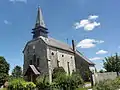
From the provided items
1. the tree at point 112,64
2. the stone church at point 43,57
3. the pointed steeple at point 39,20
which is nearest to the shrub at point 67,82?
the stone church at point 43,57

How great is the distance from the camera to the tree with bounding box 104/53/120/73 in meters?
55.4

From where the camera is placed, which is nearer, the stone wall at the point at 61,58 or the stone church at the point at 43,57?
the stone church at the point at 43,57

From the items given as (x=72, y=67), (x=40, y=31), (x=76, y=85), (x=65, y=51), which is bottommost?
(x=76, y=85)

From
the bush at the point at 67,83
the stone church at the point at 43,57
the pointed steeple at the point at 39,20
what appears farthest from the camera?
the pointed steeple at the point at 39,20

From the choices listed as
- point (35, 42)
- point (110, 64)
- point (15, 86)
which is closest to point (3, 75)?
point (35, 42)

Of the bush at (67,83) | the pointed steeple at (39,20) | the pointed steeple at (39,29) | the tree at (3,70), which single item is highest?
the pointed steeple at (39,20)

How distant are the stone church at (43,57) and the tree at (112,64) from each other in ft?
30.0

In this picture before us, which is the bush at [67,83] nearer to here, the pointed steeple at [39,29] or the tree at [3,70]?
the pointed steeple at [39,29]

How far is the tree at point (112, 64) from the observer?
55.4m

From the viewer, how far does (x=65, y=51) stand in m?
48.6

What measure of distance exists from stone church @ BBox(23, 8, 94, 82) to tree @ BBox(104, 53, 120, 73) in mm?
Result: 9130

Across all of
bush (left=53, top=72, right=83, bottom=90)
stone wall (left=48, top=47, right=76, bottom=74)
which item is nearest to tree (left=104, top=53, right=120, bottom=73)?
stone wall (left=48, top=47, right=76, bottom=74)

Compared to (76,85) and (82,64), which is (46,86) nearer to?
(76,85)

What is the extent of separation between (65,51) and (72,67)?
543 cm
